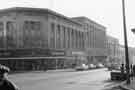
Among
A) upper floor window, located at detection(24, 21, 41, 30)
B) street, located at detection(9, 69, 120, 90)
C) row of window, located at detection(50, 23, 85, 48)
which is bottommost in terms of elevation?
street, located at detection(9, 69, 120, 90)

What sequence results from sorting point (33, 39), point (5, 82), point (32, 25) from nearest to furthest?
point (5, 82)
point (33, 39)
point (32, 25)

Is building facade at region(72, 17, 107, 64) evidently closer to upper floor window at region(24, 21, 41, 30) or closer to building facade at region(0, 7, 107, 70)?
building facade at region(0, 7, 107, 70)

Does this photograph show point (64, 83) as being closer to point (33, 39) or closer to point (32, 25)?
point (33, 39)

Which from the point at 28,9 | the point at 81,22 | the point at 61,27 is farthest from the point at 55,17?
the point at 81,22

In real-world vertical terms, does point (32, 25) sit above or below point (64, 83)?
above

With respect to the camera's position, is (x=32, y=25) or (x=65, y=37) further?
(x=65, y=37)

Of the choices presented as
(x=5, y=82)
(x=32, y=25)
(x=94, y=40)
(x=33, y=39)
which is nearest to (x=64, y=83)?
(x=5, y=82)

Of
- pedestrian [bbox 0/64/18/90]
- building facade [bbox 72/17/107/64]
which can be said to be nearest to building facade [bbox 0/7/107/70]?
building facade [bbox 72/17/107/64]

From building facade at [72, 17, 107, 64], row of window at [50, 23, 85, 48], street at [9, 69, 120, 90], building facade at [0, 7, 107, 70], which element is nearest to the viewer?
street at [9, 69, 120, 90]

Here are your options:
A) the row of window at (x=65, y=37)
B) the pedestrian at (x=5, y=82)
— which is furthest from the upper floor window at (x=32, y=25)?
the pedestrian at (x=5, y=82)

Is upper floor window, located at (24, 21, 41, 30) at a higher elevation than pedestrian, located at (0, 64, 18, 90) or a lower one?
higher

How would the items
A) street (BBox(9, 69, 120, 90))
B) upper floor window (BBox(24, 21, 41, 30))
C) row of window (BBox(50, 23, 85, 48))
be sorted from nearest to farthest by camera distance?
street (BBox(9, 69, 120, 90)) < upper floor window (BBox(24, 21, 41, 30)) < row of window (BBox(50, 23, 85, 48))

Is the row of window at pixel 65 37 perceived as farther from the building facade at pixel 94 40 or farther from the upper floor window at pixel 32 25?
the building facade at pixel 94 40

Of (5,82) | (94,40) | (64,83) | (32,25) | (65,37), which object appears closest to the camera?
(5,82)
